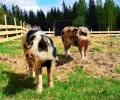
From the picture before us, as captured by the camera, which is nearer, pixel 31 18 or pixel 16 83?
pixel 16 83

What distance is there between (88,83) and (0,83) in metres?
2.29

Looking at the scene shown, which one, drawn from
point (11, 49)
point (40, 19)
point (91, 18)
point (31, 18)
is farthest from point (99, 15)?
point (11, 49)

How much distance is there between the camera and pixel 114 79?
8641 millimetres

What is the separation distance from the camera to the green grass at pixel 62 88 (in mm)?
7039

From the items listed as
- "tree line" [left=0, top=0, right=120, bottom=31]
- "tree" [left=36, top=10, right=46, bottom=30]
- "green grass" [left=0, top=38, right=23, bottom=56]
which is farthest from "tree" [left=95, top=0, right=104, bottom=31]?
"green grass" [left=0, top=38, right=23, bottom=56]

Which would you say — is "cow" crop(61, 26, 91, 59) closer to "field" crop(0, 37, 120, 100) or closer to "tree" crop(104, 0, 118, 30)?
"field" crop(0, 37, 120, 100)

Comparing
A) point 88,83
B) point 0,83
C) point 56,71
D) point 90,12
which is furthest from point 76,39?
point 90,12

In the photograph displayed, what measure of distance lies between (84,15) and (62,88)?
248 ft

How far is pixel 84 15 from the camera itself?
3238 inches

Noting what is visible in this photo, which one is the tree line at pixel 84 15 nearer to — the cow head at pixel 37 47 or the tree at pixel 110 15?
the tree at pixel 110 15

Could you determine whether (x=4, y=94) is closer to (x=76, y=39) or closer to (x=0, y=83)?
(x=0, y=83)

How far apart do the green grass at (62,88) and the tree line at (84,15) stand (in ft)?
168

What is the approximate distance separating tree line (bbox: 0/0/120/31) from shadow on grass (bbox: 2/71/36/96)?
50.7 meters

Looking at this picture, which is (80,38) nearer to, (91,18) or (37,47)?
(37,47)
